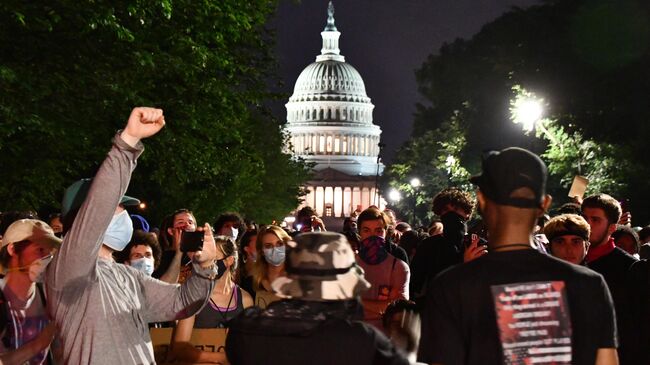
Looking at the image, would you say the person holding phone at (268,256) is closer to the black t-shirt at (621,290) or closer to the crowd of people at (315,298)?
the black t-shirt at (621,290)

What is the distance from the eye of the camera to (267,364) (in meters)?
3.77

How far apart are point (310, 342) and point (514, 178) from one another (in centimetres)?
91

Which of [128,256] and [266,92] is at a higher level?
[266,92]

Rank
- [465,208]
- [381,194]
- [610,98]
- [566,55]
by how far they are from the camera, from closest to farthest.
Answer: [465,208], [610,98], [566,55], [381,194]

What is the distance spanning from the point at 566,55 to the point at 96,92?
20.4 m

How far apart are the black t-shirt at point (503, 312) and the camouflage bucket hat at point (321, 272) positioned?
0.36m

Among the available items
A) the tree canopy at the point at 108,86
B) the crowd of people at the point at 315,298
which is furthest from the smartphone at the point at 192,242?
the tree canopy at the point at 108,86

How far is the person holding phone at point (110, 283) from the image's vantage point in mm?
4301

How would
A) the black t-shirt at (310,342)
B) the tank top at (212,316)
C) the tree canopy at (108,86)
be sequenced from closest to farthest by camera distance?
the black t-shirt at (310,342)
the tank top at (212,316)
the tree canopy at (108,86)

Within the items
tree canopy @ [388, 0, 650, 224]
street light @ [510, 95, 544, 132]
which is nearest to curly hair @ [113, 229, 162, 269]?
street light @ [510, 95, 544, 132]

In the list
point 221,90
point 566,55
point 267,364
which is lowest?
point 267,364

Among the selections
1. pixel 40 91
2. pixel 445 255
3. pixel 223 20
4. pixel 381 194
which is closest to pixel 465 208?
pixel 445 255

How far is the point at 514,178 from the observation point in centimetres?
410

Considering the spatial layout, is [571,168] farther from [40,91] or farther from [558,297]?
[558,297]
